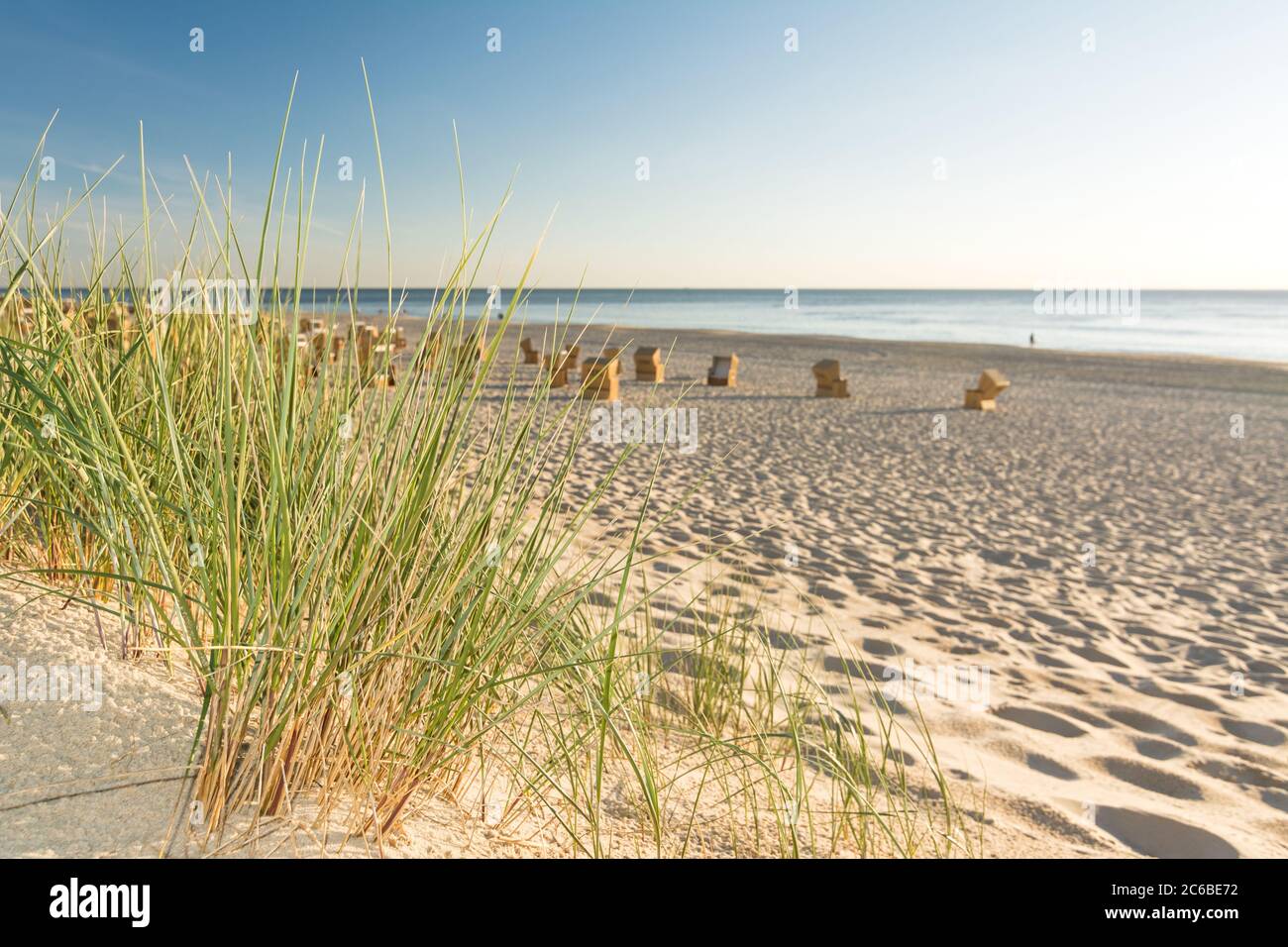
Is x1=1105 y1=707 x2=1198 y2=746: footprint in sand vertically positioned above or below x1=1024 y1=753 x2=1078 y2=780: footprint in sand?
above

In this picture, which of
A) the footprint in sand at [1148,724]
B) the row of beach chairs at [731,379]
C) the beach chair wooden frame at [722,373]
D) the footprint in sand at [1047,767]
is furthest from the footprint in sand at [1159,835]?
the beach chair wooden frame at [722,373]

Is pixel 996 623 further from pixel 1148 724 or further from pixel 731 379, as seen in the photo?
pixel 731 379

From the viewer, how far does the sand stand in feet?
4.57

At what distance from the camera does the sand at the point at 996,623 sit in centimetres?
139

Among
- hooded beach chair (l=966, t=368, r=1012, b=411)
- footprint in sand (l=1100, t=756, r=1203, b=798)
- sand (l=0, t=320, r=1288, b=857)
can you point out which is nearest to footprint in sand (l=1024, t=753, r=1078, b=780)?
sand (l=0, t=320, r=1288, b=857)

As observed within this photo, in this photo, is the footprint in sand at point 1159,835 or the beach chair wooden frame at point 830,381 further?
the beach chair wooden frame at point 830,381

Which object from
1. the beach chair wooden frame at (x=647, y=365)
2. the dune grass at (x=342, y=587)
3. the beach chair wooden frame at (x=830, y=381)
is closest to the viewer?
the dune grass at (x=342, y=587)

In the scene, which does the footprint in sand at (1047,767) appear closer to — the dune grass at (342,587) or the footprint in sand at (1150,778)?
the footprint in sand at (1150,778)

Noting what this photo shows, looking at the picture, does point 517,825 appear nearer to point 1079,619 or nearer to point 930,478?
point 1079,619

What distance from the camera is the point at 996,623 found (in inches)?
149

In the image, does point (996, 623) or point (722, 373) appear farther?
point (722, 373)

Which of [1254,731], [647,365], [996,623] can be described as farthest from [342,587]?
[647,365]

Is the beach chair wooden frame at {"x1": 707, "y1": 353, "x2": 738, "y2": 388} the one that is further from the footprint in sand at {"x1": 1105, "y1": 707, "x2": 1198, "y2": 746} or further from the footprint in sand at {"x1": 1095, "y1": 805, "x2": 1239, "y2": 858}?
the footprint in sand at {"x1": 1095, "y1": 805, "x2": 1239, "y2": 858}

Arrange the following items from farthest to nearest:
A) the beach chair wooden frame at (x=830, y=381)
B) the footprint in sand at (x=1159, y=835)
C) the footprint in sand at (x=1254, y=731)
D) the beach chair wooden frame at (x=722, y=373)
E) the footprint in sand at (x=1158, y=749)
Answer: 1. the beach chair wooden frame at (x=722, y=373)
2. the beach chair wooden frame at (x=830, y=381)
3. the footprint in sand at (x=1254, y=731)
4. the footprint in sand at (x=1158, y=749)
5. the footprint in sand at (x=1159, y=835)
